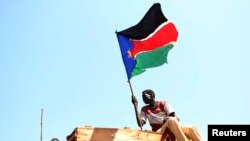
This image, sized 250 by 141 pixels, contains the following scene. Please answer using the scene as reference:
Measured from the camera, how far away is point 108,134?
22.0ft

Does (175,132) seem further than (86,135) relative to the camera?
Yes

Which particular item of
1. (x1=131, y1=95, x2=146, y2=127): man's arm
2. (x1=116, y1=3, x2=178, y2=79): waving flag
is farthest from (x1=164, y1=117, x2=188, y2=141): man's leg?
(x1=116, y1=3, x2=178, y2=79): waving flag

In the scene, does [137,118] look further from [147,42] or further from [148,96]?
[147,42]

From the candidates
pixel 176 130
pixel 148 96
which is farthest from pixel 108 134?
pixel 148 96

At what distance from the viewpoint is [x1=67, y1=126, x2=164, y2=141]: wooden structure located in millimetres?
6516

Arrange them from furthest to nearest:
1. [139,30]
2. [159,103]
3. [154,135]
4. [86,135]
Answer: [139,30], [159,103], [154,135], [86,135]

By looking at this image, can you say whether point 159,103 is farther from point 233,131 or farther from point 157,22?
point 157,22

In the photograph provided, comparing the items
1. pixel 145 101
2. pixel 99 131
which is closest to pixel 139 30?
pixel 145 101

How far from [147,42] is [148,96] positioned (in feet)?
7.87

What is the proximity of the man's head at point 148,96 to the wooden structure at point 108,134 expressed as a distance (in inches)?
64.7

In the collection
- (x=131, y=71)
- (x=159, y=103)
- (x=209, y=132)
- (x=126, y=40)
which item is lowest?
Answer: (x=209, y=132)

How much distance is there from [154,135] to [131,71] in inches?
138

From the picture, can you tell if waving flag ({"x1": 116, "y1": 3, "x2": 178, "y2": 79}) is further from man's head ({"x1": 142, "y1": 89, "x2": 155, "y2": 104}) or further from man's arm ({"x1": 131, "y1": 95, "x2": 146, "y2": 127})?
man's head ({"x1": 142, "y1": 89, "x2": 155, "y2": 104})

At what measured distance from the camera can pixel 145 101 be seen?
28.8ft
